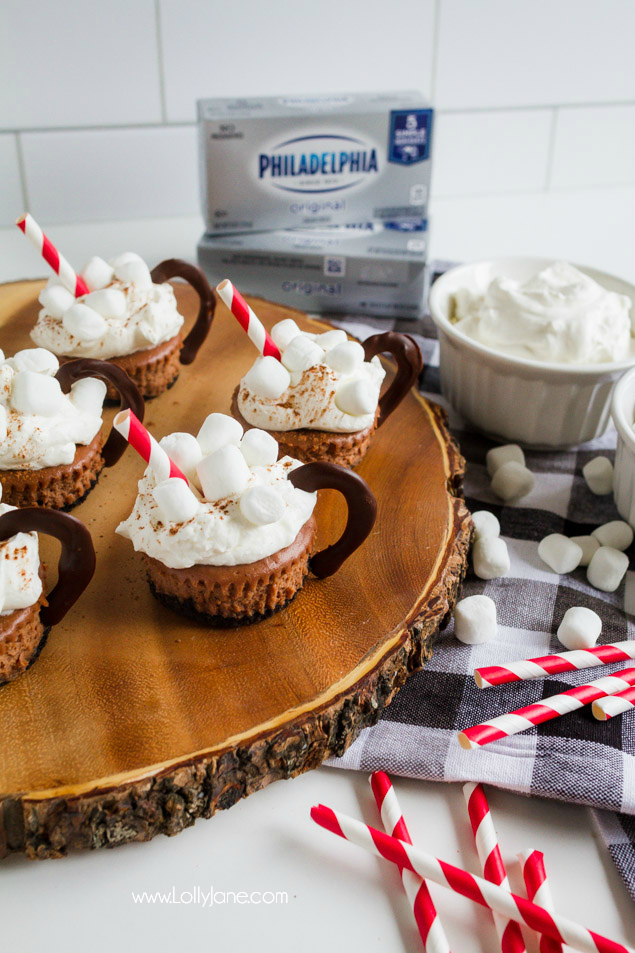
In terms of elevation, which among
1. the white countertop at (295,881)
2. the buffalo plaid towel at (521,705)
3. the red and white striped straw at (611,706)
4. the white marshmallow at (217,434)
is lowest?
the white countertop at (295,881)

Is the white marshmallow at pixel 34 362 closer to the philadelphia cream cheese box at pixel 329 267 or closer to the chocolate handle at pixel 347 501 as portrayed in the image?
the chocolate handle at pixel 347 501

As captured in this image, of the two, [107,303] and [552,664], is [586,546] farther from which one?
[107,303]

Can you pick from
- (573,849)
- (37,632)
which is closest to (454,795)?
(573,849)

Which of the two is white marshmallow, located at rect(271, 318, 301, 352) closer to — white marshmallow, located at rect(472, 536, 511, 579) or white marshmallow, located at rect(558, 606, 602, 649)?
white marshmallow, located at rect(472, 536, 511, 579)

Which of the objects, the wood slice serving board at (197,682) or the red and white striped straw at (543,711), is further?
the red and white striped straw at (543,711)

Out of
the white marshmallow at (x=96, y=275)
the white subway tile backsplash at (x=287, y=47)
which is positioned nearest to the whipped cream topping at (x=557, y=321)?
the white marshmallow at (x=96, y=275)

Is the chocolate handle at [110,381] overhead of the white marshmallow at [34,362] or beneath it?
beneath

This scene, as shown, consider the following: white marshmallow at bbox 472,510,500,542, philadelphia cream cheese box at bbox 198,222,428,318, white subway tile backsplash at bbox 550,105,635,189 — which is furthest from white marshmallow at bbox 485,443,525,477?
white subway tile backsplash at bbox 550,105,635,189
